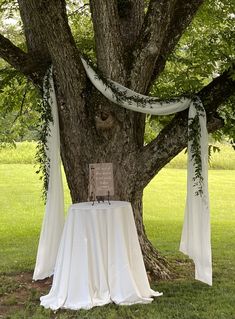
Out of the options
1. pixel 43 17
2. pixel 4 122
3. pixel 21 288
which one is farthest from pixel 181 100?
pixel 4 122

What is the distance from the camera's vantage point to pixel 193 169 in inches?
236

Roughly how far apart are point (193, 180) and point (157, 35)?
167 cm

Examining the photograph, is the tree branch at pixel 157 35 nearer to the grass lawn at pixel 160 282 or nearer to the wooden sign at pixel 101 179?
the wooden sign at pixel 101 179

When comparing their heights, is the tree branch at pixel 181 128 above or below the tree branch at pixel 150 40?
below

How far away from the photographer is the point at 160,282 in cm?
657

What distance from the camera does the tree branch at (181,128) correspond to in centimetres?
612

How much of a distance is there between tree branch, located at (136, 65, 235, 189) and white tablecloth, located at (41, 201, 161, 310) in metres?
1.01

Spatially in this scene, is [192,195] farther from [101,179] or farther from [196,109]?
[101,179]

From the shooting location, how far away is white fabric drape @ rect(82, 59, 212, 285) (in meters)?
5.87

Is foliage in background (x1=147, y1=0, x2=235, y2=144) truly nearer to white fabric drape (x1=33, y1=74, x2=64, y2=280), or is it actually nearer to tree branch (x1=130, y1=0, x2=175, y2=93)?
tree branch (x1=130, y1=0, x2=175, y2=93)

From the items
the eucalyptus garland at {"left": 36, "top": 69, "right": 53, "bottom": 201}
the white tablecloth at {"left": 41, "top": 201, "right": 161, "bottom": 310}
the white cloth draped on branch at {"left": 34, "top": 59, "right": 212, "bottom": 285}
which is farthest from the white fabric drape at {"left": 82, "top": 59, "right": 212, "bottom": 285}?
the white tablecloth at {"left": 41, "top": 201, "right": 161, "bottom": 310}

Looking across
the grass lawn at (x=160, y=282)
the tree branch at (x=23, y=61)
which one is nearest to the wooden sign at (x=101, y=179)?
the grass lawn at (x=160, y=282)

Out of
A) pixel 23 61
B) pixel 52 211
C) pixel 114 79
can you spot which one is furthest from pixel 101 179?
pixel 23 61

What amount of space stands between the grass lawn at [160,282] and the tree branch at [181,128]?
1.47m
